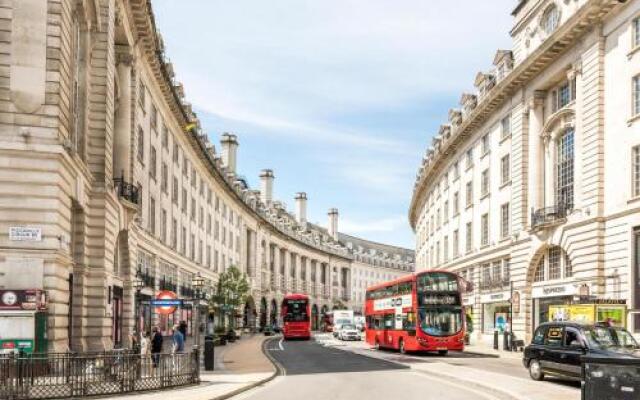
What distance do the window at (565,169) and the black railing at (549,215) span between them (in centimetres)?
20

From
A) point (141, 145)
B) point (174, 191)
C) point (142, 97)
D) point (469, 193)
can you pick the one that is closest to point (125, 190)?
point (141, 145)

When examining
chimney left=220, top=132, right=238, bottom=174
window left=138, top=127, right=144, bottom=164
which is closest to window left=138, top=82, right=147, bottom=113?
window left=138, top=127, right=144, bottom=164

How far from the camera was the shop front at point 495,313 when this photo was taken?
55469mm

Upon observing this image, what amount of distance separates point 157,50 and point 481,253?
27.1 meters

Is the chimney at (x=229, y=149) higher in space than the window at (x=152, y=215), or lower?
higher

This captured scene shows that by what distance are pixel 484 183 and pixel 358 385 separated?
39008 millimetres

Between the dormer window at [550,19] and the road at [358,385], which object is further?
the dormer window at [550,19]

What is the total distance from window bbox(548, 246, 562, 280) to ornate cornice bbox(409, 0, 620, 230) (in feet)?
34.2

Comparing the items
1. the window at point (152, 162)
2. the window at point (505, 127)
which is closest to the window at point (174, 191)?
the window at point (152, 162)

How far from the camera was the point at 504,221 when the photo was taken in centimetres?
5669

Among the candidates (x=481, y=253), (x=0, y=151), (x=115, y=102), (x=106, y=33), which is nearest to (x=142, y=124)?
(x=115, y=102)

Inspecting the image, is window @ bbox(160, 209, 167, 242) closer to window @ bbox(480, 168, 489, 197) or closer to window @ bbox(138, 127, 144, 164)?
window @ bbox(138, 127, 144, 164)

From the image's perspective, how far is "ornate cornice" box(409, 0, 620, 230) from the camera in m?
41.5

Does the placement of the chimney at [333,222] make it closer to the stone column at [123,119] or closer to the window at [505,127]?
the window at [505,127]
